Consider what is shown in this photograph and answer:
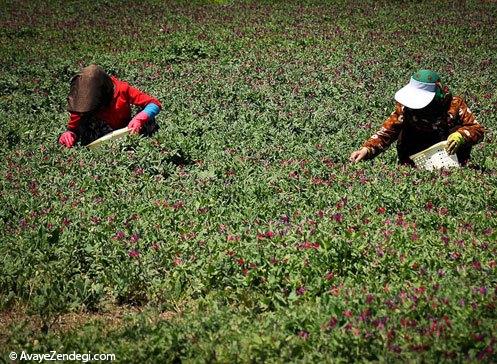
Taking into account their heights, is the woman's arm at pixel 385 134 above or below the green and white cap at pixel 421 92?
below

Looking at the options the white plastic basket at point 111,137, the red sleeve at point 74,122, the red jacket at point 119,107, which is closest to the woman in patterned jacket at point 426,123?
the white plastic basket at point 111,137

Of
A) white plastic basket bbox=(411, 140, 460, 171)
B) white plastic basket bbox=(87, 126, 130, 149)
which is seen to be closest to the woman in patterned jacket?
white plastic basket bbox=(411, 140, 460, 171)

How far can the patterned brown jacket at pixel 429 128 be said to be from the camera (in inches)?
289

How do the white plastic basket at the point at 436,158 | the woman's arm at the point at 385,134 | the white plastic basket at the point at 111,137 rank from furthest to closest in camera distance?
the white plastic basket at the point at 111,137, the woman's arm at the point at 385,134, the white plastic basket at the point at 436,158

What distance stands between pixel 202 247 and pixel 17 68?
1361cm

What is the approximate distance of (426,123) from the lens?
24.8ft

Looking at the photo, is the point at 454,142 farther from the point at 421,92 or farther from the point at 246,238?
the point at 246,238

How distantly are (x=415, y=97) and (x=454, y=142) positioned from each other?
2.11ft

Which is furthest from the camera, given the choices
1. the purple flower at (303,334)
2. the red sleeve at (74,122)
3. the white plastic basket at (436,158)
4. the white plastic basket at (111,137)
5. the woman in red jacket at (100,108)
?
the red sleeve at (74,122)

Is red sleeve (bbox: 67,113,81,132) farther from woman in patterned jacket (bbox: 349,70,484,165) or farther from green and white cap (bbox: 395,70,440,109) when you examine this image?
green and white cap (bbox: 395,70,440,109)

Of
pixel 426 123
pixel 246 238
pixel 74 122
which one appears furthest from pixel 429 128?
pixel 74 122

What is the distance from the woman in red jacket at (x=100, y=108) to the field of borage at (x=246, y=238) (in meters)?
0.41

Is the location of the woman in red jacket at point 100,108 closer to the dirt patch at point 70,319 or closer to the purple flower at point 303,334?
the dirt patch at point 70,319

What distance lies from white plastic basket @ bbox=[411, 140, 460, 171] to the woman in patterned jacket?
12 cm
